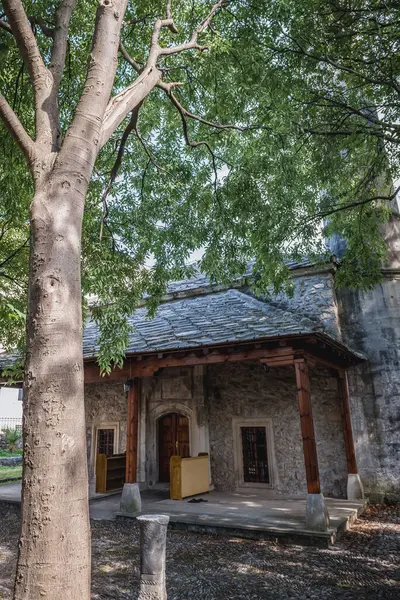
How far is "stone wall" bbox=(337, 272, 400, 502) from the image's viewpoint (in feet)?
27.7

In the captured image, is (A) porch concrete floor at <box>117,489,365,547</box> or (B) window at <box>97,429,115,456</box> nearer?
(A) porch concrete floor at <box>117,489,365,547</box>

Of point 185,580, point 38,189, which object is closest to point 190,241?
point 38,189

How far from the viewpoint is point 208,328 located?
321 inches

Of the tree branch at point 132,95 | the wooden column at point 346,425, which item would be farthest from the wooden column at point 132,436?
the tree branch at point 132,95

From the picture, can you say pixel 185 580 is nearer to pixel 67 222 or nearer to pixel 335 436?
pixel 67 222

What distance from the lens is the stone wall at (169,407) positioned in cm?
970

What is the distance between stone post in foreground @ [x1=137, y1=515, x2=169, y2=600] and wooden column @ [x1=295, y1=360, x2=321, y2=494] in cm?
331

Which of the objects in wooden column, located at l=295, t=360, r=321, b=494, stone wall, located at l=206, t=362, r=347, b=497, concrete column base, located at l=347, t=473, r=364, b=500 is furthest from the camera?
stone wall, located at l=206, t=362, r=347, b=497

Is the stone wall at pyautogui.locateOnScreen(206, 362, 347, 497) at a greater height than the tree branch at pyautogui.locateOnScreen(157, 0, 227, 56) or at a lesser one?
lesser

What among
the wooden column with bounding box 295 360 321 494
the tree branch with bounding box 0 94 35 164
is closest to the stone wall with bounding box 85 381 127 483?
the wooden column with bounding box 295 360 321 494

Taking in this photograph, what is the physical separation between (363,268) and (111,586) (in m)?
5.84

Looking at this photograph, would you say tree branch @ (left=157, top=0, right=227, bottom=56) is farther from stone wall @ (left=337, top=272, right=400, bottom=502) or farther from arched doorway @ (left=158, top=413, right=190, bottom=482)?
arched doorway @ (left=158, top=413, right=190, bottom=482)

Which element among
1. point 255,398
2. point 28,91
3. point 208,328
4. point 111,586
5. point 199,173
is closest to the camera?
point 111,586

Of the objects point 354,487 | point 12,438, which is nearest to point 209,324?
point 354,487
